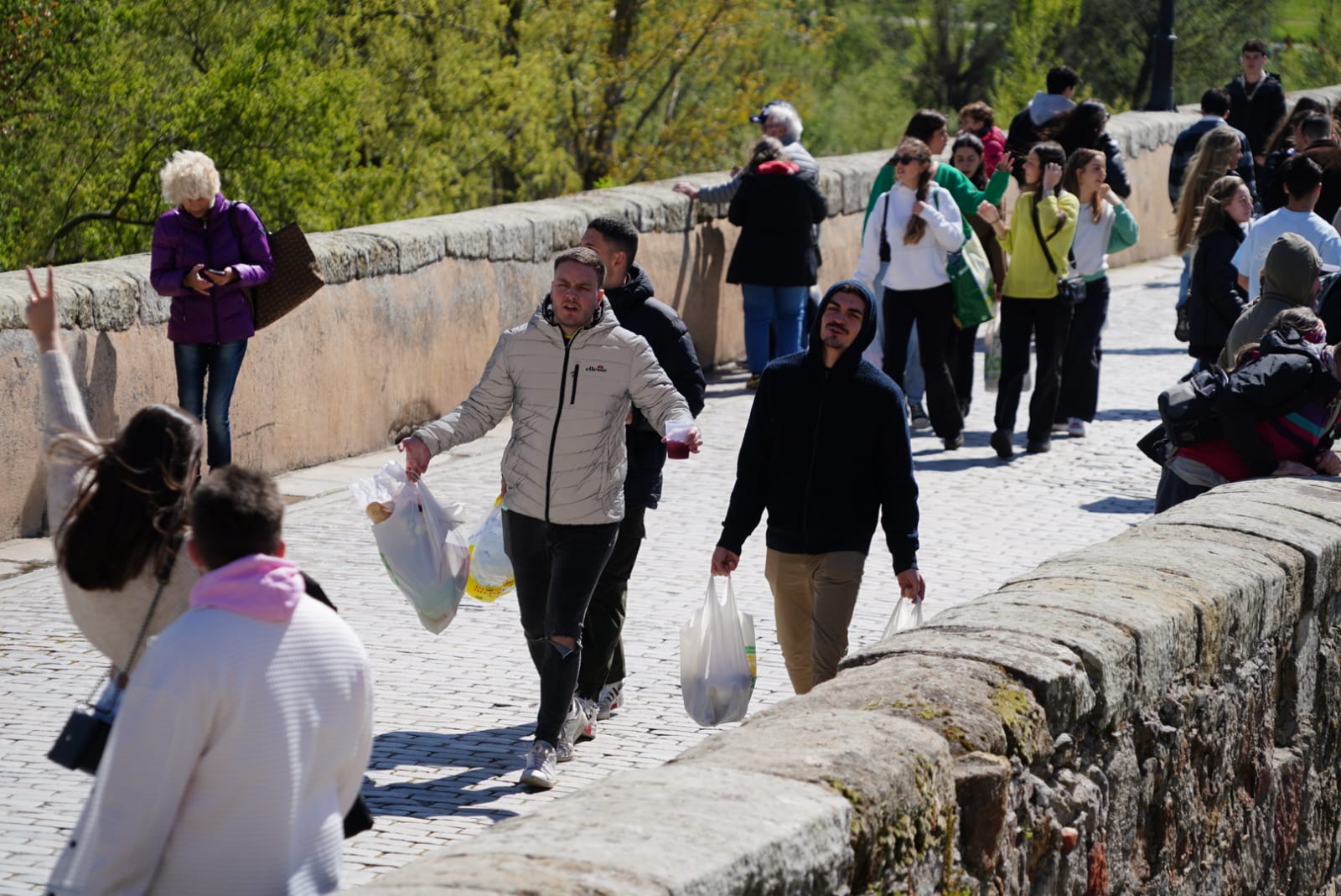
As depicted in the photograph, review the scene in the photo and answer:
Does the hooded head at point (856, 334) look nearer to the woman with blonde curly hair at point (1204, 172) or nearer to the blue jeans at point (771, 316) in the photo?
the woman with blonde curly hair at point (1204, 172)

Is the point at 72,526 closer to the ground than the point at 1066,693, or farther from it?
farther from it

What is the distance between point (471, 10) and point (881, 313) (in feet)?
23.2

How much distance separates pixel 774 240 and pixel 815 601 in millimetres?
6559

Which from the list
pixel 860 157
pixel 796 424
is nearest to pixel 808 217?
pixel 860 157

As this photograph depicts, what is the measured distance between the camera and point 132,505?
349 cm

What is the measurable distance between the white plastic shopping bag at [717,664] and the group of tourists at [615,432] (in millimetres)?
171

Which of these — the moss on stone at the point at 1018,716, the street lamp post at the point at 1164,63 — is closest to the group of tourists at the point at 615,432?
the moss on stone at the point at 1018,716

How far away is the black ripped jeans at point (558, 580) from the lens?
230 inches

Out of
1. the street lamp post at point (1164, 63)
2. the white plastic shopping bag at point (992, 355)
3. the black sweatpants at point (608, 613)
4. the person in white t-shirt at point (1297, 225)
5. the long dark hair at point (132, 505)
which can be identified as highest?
the street lamp post at point (1164, 63)

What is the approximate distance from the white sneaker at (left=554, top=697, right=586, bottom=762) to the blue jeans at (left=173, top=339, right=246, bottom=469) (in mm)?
3281

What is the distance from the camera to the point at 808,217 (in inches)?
479

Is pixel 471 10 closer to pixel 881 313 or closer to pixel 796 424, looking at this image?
pixel 881 313

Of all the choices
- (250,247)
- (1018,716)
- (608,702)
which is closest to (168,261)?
(250,247)

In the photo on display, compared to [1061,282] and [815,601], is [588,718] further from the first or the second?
[1061,282]
